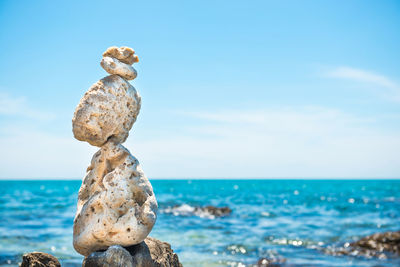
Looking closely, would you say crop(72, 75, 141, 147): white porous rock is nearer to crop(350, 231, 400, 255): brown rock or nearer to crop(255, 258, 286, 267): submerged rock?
crop(255, 258, 286, 267): submerged rock

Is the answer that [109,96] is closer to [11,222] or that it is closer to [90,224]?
[90,224]

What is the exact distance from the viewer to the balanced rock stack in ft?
15.6

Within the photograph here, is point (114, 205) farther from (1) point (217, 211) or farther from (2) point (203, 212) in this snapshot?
(2) point (203, 212)

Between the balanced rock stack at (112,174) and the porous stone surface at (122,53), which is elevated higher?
the porous stone surface at (122,53)

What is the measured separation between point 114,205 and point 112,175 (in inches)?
14.9

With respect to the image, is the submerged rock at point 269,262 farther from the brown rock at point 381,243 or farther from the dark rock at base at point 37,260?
the dark rock at base at point 37,260

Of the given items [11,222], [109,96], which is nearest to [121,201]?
[109,96]

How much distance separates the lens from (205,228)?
19.1 metres

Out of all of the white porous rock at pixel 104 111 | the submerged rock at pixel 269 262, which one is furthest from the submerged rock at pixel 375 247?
the white porous rock at pixel 104 111

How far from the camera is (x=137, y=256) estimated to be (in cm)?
488

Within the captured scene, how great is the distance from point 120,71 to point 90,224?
1.97 metres

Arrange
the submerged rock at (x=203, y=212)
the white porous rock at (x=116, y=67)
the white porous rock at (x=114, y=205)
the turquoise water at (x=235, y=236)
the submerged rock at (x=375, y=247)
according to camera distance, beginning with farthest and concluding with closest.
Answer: the submerged rock at (x=203, y=212)
the submerged rock at (x=375, y=247)
the turquoise water at (x=235, y=236)
the white porous rock at (x=116, y=67)
the white porous rock at (x=114, y=205)

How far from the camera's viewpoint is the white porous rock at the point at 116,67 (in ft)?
16.4

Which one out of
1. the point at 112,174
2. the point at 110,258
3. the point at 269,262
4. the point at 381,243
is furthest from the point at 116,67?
the point at 381,243
